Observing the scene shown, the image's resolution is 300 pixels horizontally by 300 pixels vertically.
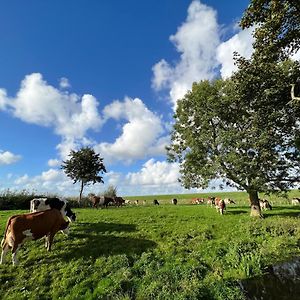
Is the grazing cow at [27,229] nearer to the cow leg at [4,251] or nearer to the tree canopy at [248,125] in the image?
the cow leg at [4,251]

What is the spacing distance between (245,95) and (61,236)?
1576 centimetres

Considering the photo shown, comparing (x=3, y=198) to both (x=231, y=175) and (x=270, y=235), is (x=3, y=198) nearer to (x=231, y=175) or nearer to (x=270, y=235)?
(x=231, y=175)

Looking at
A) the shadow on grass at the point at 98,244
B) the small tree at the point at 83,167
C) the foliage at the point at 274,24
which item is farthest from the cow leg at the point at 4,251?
the small tree at the point at 83,167

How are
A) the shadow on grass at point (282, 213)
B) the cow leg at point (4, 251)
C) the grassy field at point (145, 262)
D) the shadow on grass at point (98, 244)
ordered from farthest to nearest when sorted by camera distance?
the shadow on grass at point (282, 213) < the shadow on grass at point (98, 244) < the cow leg at point (4, 251) < the grassy field at point (145, 262)

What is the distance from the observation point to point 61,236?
59.3 feet

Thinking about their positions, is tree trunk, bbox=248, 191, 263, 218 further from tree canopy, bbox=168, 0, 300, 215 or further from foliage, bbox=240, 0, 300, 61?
foliage, bbox=240, 0, 300, 61

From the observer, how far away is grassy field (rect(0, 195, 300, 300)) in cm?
1260

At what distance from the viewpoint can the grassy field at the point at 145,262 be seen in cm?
1260

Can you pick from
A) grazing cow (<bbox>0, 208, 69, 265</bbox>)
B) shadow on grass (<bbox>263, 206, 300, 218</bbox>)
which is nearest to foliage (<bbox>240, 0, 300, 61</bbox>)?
grazing cow (<bbox>0, 208, 69, 265</bbox>)

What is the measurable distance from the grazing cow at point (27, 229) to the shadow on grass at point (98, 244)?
1432 millimetres

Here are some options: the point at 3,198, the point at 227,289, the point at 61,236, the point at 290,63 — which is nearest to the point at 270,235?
the point at 227,289

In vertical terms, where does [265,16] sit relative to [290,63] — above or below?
below

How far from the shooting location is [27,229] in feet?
48.6

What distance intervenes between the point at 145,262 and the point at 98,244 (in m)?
3.54
